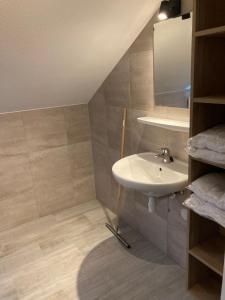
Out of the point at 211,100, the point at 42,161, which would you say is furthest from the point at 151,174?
the point at 42,161

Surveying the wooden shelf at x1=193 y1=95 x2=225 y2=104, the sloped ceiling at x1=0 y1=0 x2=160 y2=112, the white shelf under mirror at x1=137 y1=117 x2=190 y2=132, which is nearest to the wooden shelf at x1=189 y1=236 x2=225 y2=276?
the white shelf under mirror at x1=137 y1=117 x2=190 y2=132

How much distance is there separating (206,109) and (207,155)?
23cm

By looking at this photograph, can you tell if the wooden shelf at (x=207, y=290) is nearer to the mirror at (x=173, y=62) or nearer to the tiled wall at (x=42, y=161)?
the mirror at (x=173, y=62)

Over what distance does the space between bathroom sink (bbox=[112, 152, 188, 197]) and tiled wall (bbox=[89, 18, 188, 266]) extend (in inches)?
4.0

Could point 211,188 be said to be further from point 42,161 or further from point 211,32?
point 42,161

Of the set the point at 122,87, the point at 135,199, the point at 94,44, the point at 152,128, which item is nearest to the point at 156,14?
the point at 94,44

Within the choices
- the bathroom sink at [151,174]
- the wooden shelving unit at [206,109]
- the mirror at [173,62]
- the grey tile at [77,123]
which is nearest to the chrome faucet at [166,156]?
the bathroom sink at [151,174]

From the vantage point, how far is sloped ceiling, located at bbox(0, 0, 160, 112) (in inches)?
53.1

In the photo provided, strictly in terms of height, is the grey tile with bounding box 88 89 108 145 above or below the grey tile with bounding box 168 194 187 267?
above

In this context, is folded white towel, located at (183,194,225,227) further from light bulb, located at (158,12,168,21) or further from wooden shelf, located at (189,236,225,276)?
light bulb, located at (158,12,168,21)

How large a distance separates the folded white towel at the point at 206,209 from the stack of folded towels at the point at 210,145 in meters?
0.21

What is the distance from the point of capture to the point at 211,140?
41.3 inches

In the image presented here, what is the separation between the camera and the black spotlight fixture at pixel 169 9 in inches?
57.4

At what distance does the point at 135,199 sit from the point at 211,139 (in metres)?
1.29
